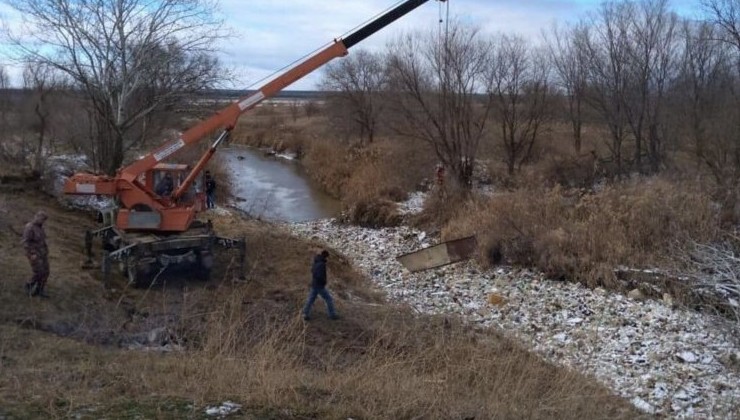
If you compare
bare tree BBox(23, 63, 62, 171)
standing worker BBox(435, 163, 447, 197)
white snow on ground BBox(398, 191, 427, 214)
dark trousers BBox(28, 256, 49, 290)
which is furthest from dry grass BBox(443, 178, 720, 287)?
bare tree BBox(23, 63, 62, 171)

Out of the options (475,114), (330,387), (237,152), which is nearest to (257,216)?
(475,114)

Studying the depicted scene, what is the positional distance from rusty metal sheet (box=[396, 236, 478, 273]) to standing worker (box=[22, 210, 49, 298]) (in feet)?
32.6

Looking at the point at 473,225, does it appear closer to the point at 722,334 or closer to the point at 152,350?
the point at 722,334

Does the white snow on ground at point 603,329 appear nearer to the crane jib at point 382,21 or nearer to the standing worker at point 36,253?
the crane jib at point 382,21

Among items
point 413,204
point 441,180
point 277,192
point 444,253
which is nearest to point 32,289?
point 444,253

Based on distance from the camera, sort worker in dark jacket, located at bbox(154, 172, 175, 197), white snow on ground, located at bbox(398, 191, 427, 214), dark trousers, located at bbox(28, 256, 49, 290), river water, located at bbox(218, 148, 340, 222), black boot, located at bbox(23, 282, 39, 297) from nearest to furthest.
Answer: dark trousers, located at bbox(28, 256, 49, 290) < black boot, located at bbox(23, 282, 39, 297) < worker in dark jacket, located at bbox(154, 172, 175, 197) < white snow on ground, located at bbox(398, 191, 427, 214) < river water, located at bbox(218, 148, 340, 222)

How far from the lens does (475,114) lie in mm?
28891

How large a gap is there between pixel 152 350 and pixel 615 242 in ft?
39.5

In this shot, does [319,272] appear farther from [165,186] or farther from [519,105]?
[519,105]

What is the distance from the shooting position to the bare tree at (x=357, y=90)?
41.5 meters

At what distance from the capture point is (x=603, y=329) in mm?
13234

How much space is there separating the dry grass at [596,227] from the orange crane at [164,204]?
6.79 m

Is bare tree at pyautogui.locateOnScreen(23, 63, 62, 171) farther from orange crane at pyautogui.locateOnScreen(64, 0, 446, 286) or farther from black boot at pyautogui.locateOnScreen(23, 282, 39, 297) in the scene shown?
black boot at pyautogui.locateOnScreen(23, 282, 39, 297)

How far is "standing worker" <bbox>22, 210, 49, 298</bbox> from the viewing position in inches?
437
